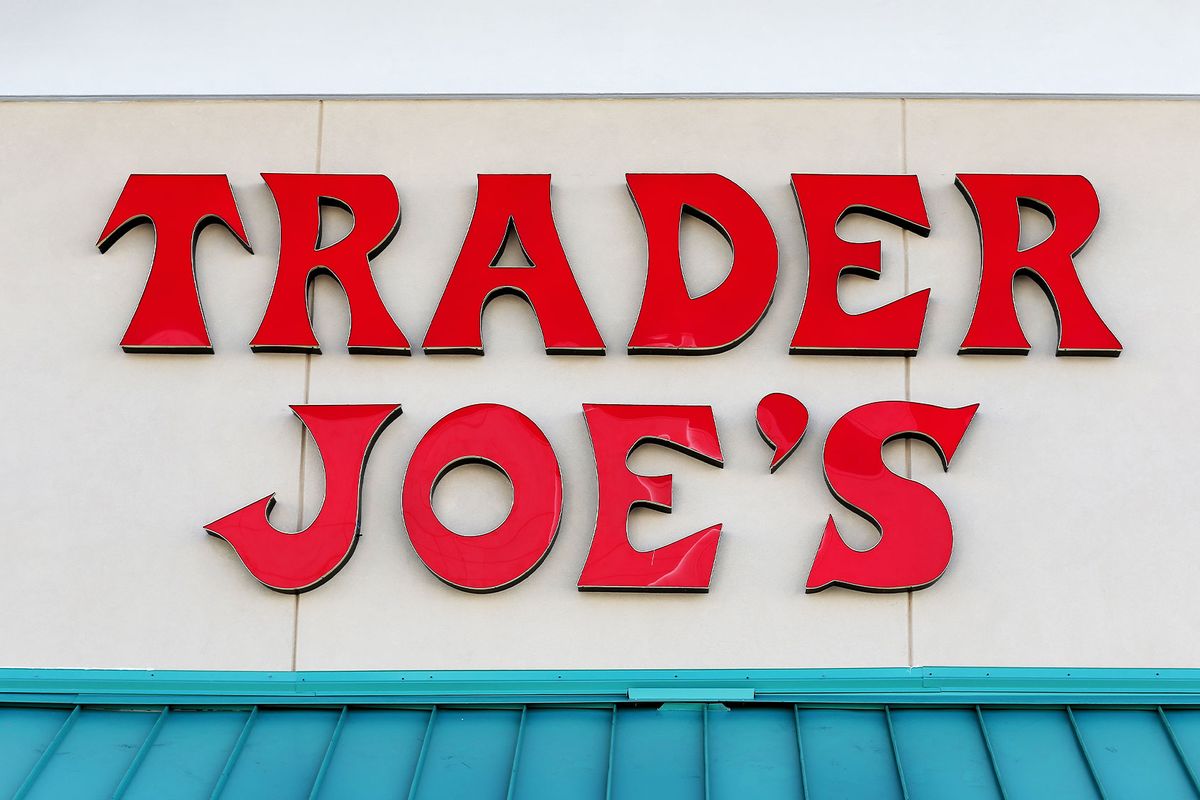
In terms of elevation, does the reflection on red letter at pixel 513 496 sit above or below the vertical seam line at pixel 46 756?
above

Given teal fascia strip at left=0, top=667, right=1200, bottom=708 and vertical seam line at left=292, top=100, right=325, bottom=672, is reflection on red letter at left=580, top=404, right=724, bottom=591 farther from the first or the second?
vertical seam line at left=292, top=100, right=325, bottom=672

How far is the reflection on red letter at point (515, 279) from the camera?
6773 mm

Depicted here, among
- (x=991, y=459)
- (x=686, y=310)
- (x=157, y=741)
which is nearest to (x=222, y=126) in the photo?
(x=686, y=310)

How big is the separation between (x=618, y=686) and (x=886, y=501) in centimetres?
178

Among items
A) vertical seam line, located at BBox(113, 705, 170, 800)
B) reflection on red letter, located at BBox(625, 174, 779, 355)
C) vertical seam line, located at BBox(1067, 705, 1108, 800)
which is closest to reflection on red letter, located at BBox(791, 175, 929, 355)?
reflection on red letter, located at BBox(625, 174, 779, 355)

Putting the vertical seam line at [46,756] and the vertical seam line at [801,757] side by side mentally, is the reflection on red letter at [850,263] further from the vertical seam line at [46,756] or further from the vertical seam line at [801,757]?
the vertical seam line at [46,756]

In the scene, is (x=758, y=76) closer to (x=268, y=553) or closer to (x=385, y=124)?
(x=385, y=124)

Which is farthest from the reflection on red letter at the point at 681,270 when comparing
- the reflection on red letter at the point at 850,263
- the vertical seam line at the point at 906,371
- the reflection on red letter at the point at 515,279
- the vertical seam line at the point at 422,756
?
the vertical seam line at the point at 422,756

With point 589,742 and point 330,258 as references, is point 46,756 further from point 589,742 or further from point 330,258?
point 330,258

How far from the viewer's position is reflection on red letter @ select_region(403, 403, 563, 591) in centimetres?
639

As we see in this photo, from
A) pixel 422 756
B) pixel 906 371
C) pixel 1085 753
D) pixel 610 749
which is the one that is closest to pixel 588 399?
pixel 906 371

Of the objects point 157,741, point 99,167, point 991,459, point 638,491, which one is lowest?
point 157,741

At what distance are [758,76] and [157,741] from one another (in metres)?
5.21

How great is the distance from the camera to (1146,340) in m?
6.80
